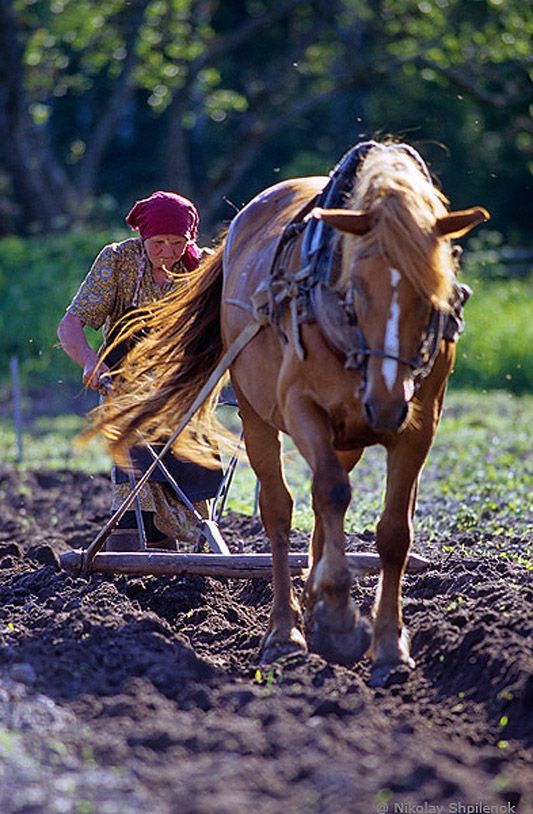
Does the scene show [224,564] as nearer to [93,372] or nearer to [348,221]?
[93,372]

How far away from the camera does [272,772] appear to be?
355 centimetres

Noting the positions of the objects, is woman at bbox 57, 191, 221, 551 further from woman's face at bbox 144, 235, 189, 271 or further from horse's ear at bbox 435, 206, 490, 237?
horse's ear at bbox 435, 206, 490, 237

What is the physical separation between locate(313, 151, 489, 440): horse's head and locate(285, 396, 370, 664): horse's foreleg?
41 centimetres

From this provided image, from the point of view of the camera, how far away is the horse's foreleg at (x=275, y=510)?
5465 mm

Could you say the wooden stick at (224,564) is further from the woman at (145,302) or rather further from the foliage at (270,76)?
the foliage at (270,76)

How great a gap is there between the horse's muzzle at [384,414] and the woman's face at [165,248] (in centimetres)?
216

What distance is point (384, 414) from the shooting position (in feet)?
14.9

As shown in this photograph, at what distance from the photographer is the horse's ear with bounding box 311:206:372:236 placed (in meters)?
4.68

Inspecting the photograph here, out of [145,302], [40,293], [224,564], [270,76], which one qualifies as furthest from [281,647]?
[270,76]

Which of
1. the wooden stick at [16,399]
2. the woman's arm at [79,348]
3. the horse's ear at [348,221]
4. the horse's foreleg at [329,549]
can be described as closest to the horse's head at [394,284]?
the horse's ear at [348,221]

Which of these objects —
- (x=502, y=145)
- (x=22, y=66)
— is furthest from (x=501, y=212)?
(x=22, y=66)

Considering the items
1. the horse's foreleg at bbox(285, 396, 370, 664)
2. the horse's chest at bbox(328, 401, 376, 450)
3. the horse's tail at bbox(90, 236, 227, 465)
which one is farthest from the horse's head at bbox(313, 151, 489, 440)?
the horse's tail at bbox(90, 236, 227, 465)

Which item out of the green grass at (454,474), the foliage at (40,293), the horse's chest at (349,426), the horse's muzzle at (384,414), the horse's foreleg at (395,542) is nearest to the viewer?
the horse's muzzle at (384,414)
